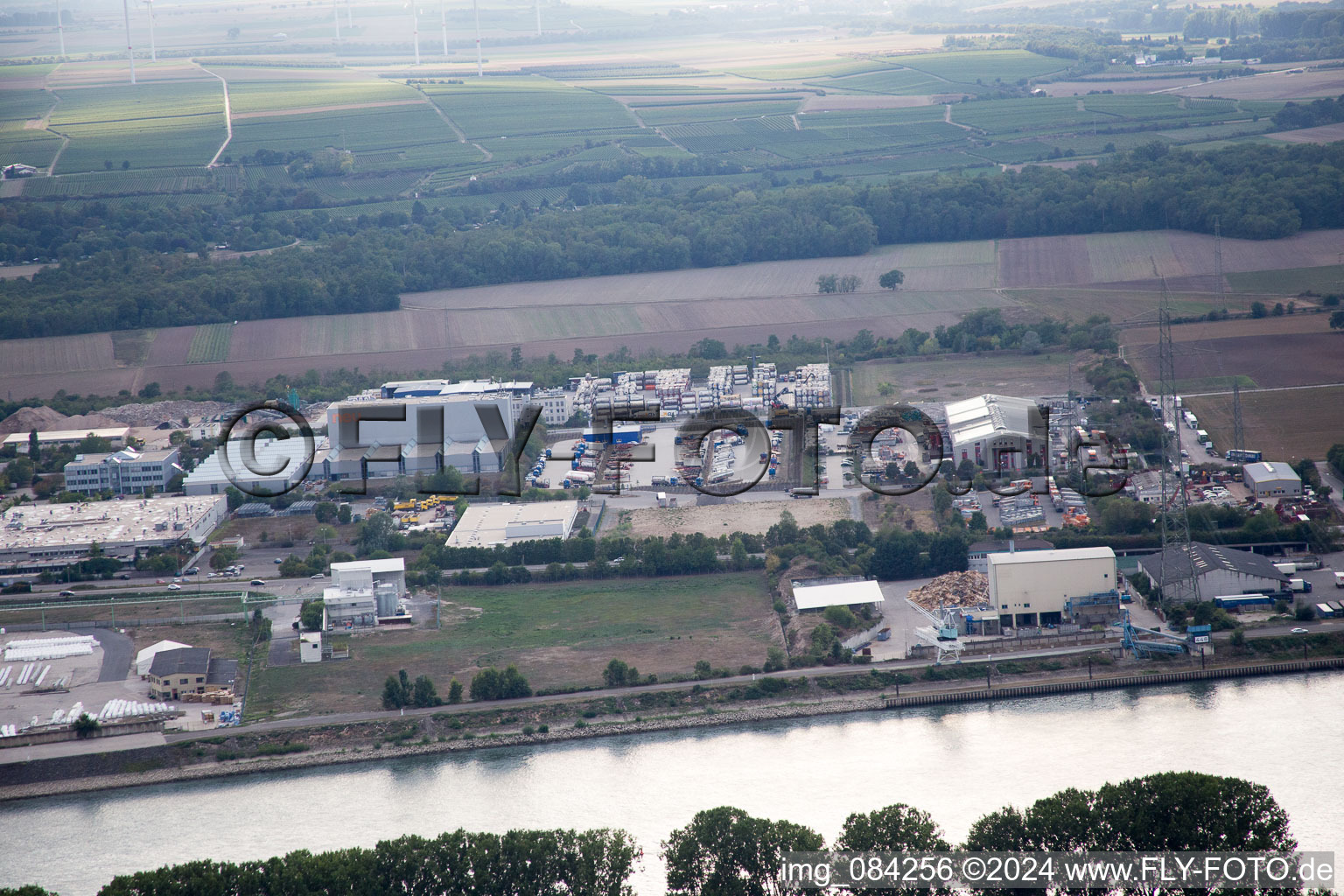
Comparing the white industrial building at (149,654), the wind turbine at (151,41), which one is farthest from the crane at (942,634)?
the wind turbine at (151,41)

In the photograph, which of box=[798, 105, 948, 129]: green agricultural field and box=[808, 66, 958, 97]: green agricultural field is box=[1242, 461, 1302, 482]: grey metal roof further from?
box=[808, 66, 958, 97]: green agricultural field

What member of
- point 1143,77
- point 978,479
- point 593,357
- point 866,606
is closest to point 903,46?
point 1143,77

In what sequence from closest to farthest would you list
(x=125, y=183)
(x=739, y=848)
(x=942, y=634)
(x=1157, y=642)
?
1. (x=739, y=848)
2. (x=1157, y=642)
3. (x=942, y=634)
4. (x=125, y=183)

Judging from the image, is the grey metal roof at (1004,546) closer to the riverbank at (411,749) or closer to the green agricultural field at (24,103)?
the riverbank at (411,749)

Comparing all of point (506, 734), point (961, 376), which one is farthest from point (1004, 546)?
point (961, 376)

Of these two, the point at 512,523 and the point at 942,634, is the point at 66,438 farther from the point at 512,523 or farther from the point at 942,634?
the point at 942,634

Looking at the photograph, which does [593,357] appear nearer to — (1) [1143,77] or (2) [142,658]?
(2) [142,658]
